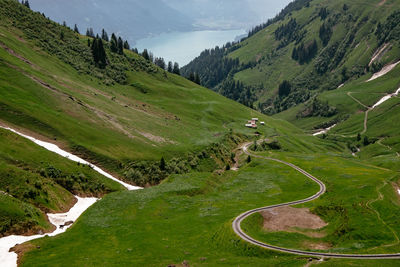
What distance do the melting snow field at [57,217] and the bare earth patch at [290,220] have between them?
31.4m

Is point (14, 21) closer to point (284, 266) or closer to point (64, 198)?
point (64, 198)

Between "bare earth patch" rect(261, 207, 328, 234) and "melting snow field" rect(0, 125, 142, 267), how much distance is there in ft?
103

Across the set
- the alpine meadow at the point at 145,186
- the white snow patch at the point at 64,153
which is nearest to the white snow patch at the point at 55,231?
the alpine meadow at the point at 145,186

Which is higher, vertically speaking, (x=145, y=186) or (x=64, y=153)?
(x=64, y=153)

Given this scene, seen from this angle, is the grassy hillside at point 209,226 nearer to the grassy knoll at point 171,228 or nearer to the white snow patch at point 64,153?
the grassy knoll at point 171,228

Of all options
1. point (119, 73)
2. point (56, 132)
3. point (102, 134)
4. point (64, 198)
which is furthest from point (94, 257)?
point (119, 73)

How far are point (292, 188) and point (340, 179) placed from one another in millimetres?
12400

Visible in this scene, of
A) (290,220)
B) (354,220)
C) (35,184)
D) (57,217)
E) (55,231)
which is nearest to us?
(55,231)

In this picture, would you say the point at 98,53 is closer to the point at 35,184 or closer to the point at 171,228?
the point at 35,184

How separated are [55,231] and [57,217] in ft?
14.2

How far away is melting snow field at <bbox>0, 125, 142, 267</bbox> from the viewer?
39.0 metres

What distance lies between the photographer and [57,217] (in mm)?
53281

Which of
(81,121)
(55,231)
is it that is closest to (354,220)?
(55,231)

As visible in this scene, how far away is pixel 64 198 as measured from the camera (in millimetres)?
58844
